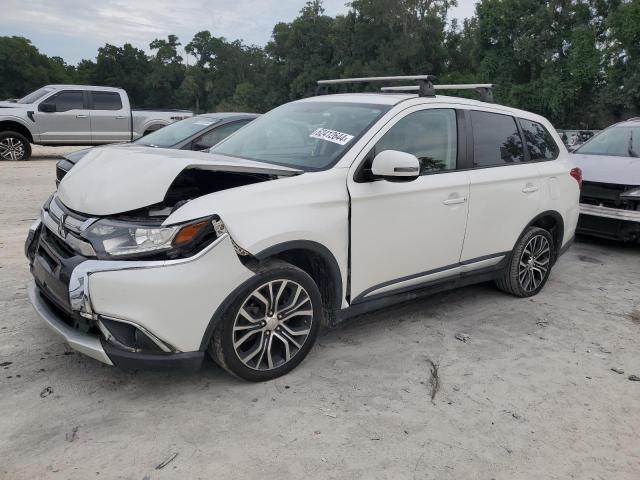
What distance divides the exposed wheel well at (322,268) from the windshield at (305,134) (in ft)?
1.80

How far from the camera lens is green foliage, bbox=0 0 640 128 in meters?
35.4

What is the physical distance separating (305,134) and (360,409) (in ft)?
6.44

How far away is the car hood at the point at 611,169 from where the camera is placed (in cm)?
665

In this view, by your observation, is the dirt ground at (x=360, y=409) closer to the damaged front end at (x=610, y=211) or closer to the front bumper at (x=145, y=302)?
the front bumper at (x=145, y=302)

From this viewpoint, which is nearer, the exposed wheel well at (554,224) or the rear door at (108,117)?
the exposed wheel well at (554,224)

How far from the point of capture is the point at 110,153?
365 cm

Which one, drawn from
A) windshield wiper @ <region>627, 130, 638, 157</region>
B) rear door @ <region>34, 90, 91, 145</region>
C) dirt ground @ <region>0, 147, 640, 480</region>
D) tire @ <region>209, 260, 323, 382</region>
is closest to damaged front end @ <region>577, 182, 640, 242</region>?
windshield wiper @ <region>627, 130, 638, 157</region>

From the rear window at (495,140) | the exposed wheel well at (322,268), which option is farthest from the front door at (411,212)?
the rear window at (495,140)

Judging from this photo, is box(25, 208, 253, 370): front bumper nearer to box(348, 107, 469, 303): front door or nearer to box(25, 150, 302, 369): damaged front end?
box(25, 150, 302, 369): damaged front end

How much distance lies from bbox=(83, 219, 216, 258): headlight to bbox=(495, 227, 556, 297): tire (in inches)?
119

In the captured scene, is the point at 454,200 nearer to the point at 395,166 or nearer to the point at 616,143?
the point at 395,166

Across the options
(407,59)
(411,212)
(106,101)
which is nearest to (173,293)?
(411,212)

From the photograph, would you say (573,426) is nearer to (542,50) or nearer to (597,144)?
(597,144)

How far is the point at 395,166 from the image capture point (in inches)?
136
